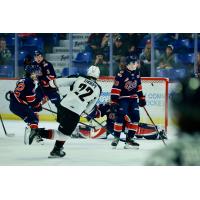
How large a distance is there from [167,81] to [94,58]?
0.52m

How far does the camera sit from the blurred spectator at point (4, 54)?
4219 mm

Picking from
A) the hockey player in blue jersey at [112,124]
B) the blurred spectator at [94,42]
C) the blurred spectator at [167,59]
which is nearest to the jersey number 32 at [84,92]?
the hockey player in blue jersey at [112,124]

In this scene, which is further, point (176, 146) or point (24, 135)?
point (24, 135)

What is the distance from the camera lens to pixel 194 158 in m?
4.02

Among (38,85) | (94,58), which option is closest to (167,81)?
(94,58)

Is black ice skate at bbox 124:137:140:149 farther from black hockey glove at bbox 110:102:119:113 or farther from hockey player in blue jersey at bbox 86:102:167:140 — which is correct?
black hockey glove at bbox 110:102:119:113

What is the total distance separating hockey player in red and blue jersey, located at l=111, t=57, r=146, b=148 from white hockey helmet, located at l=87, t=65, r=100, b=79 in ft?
0.44

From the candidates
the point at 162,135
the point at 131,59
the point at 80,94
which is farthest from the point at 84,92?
the point at 162,135

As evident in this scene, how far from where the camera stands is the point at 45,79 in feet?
13.9

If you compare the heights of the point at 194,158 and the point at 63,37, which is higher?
the point at 63,37

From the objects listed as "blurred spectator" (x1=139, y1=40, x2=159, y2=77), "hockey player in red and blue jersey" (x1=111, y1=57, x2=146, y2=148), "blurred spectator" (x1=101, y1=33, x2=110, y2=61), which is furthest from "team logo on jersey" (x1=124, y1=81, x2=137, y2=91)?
"blurred spectator" (x1=101, y1=33, x2=110, y2=61)

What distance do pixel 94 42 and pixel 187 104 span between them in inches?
32.0

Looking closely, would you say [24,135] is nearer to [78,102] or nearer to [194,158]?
[78,102]

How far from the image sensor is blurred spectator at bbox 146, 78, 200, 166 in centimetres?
382
